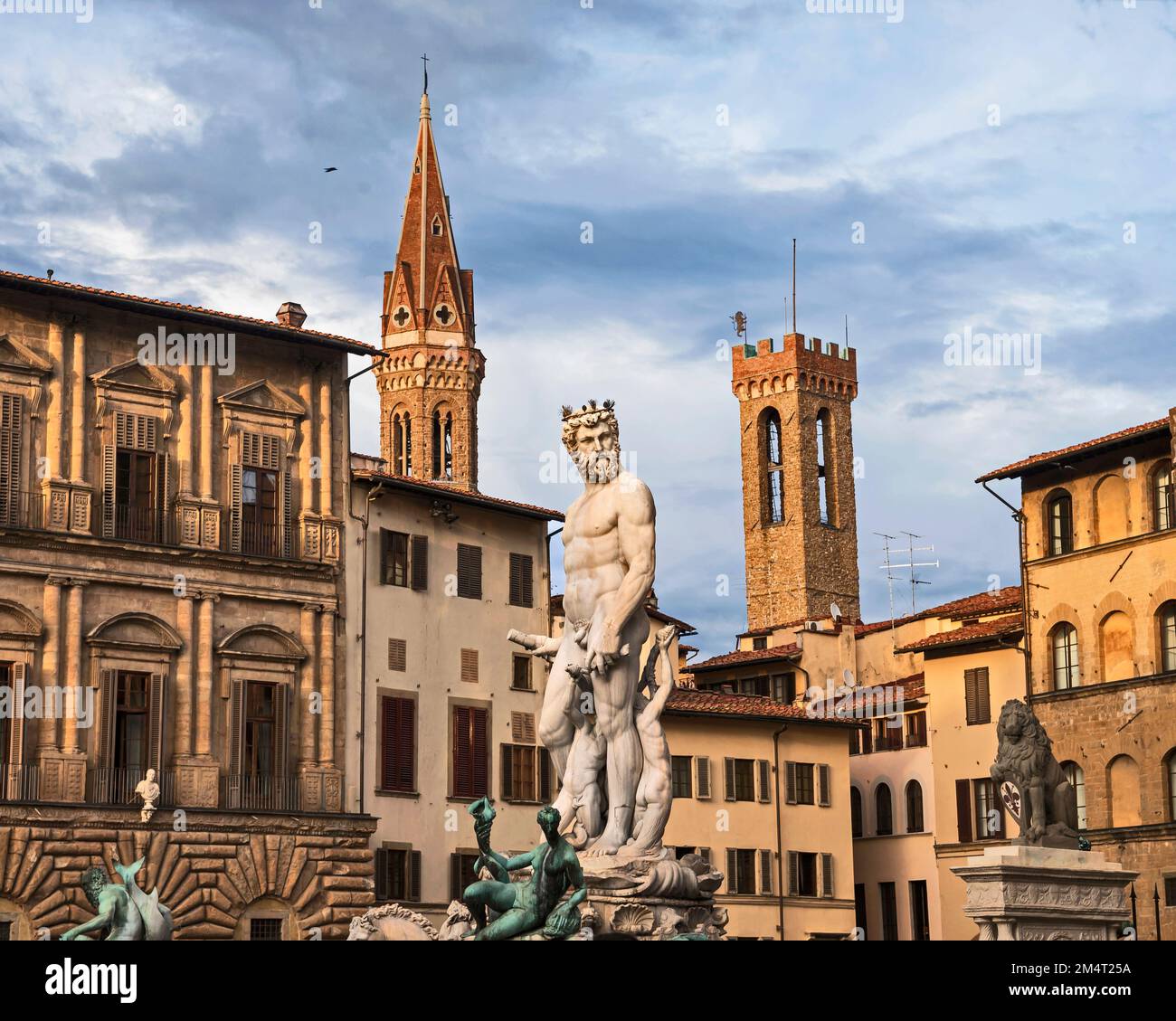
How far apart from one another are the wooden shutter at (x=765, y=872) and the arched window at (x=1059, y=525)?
38.6ft

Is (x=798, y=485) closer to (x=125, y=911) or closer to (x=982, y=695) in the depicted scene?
(x=982, y=695)

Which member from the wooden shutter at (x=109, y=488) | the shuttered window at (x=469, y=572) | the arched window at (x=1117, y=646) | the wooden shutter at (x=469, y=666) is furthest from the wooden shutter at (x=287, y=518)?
the arched window at (x=1117, y=646)

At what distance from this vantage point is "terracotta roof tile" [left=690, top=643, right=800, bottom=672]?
69938 mm

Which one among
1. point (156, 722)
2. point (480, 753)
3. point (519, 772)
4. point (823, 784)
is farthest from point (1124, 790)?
point (156, 722)

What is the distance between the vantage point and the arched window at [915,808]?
65.1 meters

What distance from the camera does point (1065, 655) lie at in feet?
188

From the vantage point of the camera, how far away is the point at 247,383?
162 ft

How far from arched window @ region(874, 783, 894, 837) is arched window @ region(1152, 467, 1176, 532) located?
1575cm

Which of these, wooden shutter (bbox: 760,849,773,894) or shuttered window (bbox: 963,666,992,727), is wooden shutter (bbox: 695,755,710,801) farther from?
shuttered window (bbox: 963,666,992,727)

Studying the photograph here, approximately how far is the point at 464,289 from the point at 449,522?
5368 centimetres

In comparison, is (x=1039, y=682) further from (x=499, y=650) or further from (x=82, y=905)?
(x=82, y=905)

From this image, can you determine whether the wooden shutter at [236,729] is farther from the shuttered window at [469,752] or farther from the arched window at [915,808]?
the arched window at [915,808]
